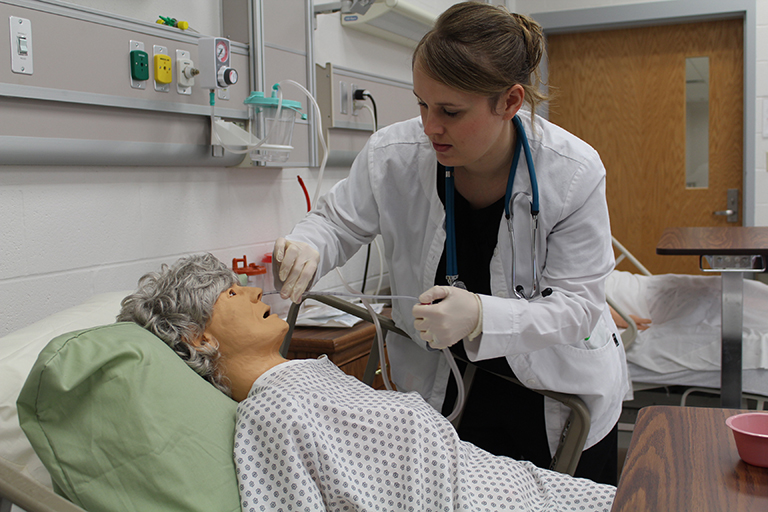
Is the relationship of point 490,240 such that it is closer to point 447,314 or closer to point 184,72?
point 447,314

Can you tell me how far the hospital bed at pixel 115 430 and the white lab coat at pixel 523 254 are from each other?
1.38 feet

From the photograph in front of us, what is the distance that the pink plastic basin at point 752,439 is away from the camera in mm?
820

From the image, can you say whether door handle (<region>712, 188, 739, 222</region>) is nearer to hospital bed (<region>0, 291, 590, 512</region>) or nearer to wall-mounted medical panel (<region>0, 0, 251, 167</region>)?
wall-mounted medical panel (<region>0, 0, 251, 167</region>)

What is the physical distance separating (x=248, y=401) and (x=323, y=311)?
1.09 metres

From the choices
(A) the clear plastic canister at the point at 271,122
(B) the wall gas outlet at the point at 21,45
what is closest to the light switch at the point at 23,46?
(B) the wall gas outlet at the point at 21,45

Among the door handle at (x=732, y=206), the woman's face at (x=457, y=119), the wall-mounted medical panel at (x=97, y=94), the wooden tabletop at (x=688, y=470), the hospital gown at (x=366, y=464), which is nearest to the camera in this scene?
the wooden tabletop at (x=688, y=470)

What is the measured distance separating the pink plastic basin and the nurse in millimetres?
386

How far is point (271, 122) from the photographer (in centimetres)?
201

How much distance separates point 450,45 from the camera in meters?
1.15

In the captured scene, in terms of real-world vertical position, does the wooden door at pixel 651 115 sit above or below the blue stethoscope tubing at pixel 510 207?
above

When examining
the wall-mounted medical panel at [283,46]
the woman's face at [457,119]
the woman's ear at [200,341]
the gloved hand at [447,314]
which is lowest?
the woman's ear at [200,341]

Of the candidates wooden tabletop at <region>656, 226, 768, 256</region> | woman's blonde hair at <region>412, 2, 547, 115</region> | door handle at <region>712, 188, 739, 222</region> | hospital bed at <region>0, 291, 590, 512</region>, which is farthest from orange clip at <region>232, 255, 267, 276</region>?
door handle at <region>712, 188, 739, 222</region>

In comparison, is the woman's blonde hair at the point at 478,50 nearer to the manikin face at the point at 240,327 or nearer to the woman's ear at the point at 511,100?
the woman's ear at the point at 511,100

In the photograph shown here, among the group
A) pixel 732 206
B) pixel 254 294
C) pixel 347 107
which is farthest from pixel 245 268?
pixel 732 206
